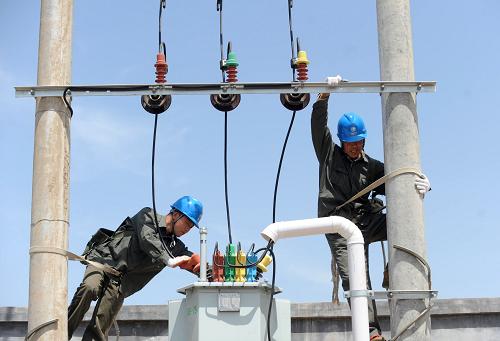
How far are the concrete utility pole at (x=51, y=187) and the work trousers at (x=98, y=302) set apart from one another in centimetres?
142

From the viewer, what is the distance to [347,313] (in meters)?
10.2

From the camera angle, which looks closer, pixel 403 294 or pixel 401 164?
pixel 403 294

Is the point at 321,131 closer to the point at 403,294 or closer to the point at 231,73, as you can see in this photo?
the point at 231,73

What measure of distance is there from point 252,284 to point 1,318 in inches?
180

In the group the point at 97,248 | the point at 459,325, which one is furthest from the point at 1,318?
the point at 459,325

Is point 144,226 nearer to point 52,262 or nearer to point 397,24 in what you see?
point 52,262

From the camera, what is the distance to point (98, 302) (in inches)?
331

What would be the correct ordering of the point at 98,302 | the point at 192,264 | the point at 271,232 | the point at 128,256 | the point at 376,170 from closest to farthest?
the point at 271,232, the point at 192,264, the point at 376,170, the point at 128,256, the point at 98,302

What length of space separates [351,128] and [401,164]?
1.38 meters

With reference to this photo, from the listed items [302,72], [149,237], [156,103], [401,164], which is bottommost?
[149,237]

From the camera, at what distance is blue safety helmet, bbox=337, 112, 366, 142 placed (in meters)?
7.91

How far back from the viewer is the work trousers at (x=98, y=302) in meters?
8.06

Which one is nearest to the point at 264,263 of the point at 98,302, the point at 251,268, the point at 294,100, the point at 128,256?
the point at 251,268

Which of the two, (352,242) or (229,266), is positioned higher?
(352,242)
